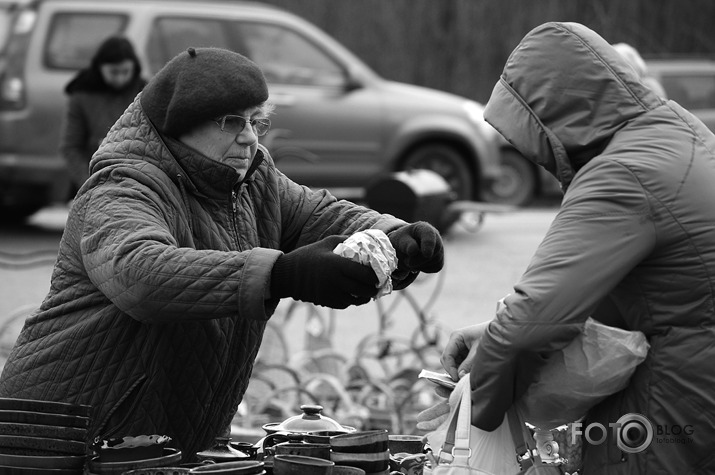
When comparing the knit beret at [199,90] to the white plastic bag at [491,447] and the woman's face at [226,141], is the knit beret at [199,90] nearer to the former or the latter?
the woman's face at [226,141]

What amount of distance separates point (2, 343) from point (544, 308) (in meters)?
5.32

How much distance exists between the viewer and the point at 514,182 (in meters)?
15.7

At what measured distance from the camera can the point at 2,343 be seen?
737cm

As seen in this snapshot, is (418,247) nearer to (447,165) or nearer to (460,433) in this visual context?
(460,433)

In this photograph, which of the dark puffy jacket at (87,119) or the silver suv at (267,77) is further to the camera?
the silver suv at (267,77)

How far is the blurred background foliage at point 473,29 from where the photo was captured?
20.2 meters

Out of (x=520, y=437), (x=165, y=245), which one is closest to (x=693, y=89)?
(x=520, y=437)

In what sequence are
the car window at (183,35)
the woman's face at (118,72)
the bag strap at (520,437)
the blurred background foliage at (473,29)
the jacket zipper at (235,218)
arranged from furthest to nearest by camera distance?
the blurred background foliage at (473,29)
the car window at (183,35)
the woman's face at (118,72)
the jacket zipper at (235,218)
the bag strap at (520,437)

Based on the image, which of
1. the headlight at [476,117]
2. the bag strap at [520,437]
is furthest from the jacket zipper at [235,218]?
the headlight at [476,117]

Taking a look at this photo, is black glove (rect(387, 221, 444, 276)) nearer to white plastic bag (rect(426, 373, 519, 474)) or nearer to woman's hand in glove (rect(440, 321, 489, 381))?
woman's hand in glove (rect(440, 321, 489, 381))

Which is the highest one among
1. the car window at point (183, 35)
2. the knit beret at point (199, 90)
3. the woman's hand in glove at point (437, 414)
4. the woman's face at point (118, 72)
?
the knit beret at point (199, 90)

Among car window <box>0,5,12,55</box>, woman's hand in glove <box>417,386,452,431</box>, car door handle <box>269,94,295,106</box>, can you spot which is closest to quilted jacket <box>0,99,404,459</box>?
woman's hand in glove <box>417,386,452,431</box>

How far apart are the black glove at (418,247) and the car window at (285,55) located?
29.4 feet

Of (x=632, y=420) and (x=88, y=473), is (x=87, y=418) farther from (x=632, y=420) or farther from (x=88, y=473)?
(x=632, y=420)
